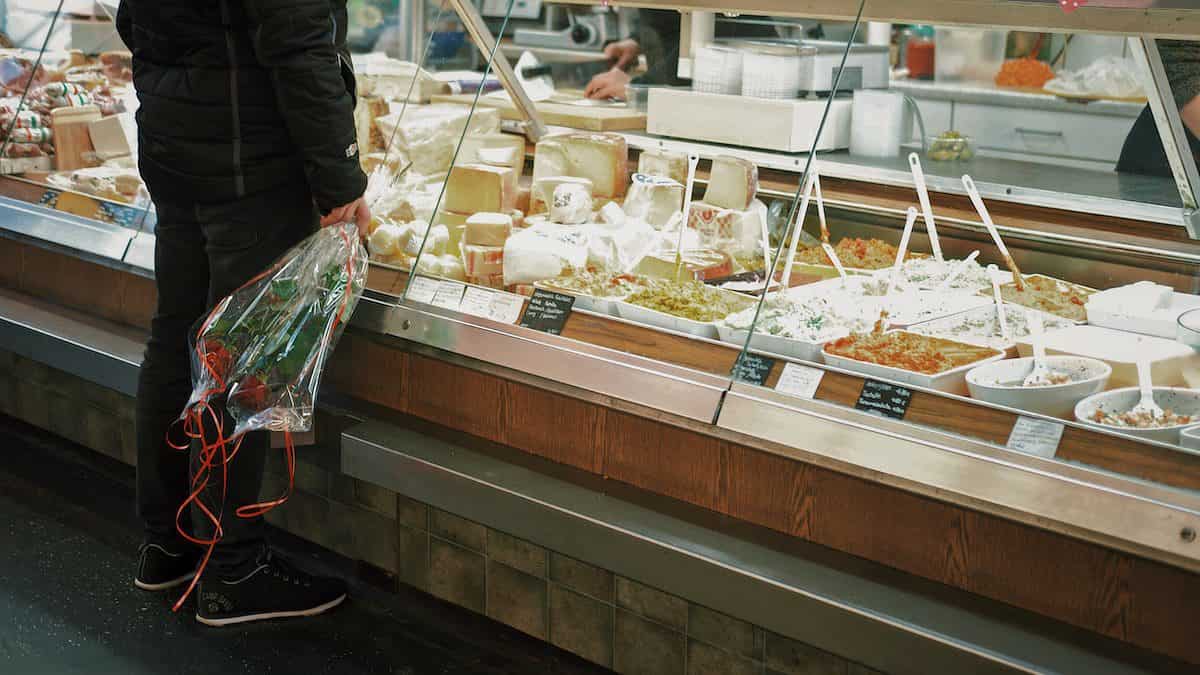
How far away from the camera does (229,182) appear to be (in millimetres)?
2561

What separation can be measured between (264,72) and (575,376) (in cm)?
88

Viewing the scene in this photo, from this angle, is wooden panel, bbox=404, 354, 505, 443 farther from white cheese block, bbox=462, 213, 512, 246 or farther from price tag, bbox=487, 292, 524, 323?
white cheese block, bbox=462, 213, 512, 246

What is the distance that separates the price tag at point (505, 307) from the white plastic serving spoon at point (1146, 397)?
4.01ft

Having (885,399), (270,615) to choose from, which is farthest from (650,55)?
(270,615)

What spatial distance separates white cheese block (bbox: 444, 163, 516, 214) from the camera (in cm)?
312

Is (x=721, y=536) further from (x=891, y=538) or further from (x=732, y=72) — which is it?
(x=732, y=72)

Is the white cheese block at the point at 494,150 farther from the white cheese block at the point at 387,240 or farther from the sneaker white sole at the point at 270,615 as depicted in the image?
the sneaker white sole at the point at 270,615

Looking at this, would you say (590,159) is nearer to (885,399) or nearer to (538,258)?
(538,258)

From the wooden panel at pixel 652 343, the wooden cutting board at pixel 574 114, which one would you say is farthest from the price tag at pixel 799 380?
the wooden cutting board at pixel 574 114

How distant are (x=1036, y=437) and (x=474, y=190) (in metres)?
1.61

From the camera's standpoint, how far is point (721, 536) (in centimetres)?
228

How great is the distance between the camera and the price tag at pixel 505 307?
8.77 ft

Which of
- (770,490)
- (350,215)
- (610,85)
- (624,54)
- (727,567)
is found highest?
(624,54)

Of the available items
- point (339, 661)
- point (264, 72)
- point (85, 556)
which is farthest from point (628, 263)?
point (85, 556)
